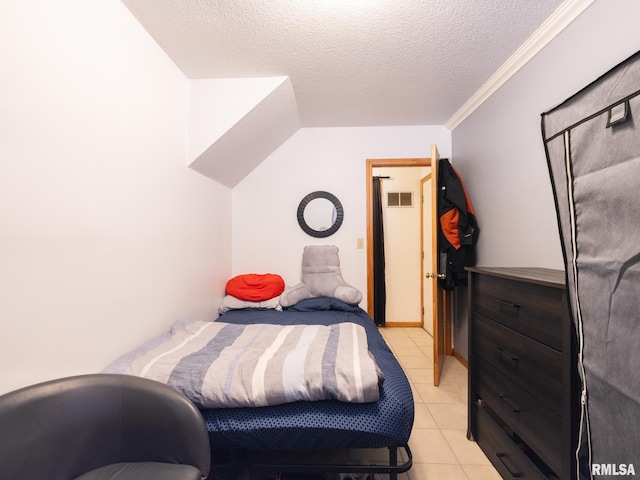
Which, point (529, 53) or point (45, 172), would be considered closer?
point (45, 172)

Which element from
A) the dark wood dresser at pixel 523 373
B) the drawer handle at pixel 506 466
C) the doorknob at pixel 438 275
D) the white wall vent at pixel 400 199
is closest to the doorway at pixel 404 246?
the white wall vent at pixel 400 199

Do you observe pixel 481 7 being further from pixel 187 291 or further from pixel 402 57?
pixel 187 291

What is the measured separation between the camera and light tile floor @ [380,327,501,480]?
1335mm

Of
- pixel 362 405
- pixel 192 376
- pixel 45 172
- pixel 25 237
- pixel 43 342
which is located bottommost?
pixel 362 405

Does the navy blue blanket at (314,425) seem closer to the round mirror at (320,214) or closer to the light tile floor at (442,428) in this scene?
the light tile floor at (442,428)

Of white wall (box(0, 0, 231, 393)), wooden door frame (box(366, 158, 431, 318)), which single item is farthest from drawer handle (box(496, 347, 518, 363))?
white wall (box(0, 0, 231, 393))

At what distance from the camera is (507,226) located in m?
1.87

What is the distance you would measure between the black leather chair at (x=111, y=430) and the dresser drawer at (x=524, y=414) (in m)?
1.31

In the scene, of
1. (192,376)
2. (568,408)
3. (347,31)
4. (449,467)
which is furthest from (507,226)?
(192,376)

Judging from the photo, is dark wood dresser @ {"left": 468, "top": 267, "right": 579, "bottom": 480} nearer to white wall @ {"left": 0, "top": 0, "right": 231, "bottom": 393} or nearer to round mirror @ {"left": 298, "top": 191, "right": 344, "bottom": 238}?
round mirror @ {"left": 298, "top": 191, "right": 344, "bottom": 238}

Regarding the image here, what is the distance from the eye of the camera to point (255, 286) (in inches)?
97.9

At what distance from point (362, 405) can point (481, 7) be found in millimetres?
2047

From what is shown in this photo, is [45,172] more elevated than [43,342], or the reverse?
[45,172]

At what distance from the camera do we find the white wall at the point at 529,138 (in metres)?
1.18
